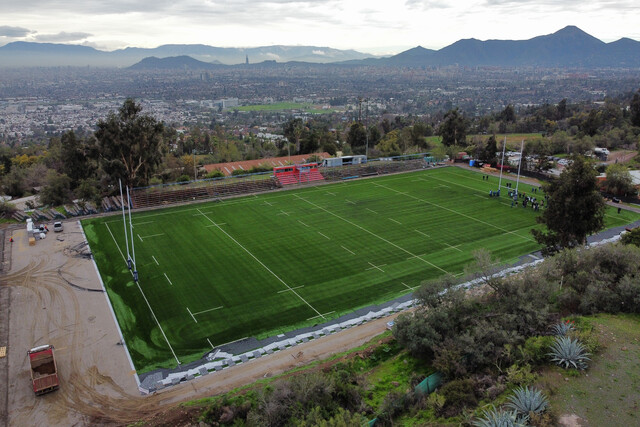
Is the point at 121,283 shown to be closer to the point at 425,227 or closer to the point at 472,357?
the point at 472,357

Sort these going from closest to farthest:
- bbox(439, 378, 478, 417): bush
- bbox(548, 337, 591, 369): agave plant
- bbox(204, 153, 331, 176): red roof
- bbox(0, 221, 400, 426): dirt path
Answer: bbox(439, 378, 478, 417): bush, bbox(548, 337, 591, 369): agave plant, bbox(0, 221, 400, 426): dirt path, bbox(204, 153, 331, 176): red roof

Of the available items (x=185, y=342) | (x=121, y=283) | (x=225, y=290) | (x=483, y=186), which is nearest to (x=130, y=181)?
(x=121, y=283)

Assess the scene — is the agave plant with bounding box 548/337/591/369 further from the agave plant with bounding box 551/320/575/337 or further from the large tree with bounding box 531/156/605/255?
the large tree with bounding box 531/156/605/255

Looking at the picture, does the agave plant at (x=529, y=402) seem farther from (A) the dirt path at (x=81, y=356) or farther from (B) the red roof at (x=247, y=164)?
Answer: (B) the red roof at (x=247, y=164)

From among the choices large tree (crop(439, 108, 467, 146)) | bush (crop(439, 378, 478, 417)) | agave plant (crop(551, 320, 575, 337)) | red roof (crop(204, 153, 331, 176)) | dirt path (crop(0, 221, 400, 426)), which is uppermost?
large tree (crop(439, 108, 467, 146))

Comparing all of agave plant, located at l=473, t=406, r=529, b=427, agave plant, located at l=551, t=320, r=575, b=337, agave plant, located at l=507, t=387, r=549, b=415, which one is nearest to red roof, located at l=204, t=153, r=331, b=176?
agave plant, located at l=551, t=320, r=575, b=337

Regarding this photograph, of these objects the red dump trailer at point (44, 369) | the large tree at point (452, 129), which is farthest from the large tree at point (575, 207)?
the large tree at point (452, 129)
